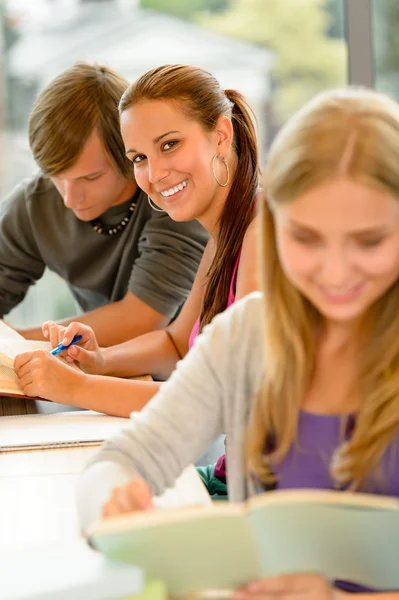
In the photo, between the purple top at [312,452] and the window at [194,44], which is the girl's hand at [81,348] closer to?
the purple top at [312,452]

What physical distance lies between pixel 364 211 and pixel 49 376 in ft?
2.67

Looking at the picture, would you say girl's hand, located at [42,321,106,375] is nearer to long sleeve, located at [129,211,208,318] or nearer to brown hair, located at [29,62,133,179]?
long sleeve, located at [129,211,208,318]

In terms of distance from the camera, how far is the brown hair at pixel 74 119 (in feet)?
6.23

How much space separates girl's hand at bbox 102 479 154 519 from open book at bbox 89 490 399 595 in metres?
0.09

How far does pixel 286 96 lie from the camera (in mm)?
2877

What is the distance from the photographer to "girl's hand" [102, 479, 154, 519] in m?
0.88

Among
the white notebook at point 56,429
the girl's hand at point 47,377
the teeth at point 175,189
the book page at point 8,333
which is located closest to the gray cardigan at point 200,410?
the white notebook at point 56,429

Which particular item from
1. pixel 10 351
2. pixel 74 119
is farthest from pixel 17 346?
pixel 74 119

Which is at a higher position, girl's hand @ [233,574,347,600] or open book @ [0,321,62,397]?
girl's hand @ [233,574,347,600]

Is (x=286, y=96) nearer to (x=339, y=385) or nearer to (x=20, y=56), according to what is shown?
(x=20, y=56)

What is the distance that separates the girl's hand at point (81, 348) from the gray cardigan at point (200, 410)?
0.71 metres

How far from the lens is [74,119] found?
6.27 ft

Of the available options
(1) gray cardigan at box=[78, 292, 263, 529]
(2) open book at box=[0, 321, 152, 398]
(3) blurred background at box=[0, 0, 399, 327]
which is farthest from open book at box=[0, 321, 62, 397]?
(3) blurred background at box=[0, 0, 399, 327]

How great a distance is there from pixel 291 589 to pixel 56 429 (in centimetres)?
71
